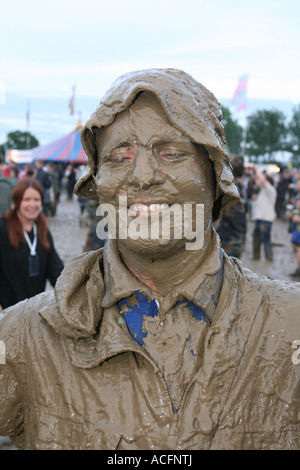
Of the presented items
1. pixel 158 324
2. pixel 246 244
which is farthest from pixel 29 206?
pixel 246 244

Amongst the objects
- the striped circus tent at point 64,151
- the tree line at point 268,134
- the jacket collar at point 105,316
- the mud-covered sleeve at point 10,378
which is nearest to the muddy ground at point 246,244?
the striped circus tent at point 64,151

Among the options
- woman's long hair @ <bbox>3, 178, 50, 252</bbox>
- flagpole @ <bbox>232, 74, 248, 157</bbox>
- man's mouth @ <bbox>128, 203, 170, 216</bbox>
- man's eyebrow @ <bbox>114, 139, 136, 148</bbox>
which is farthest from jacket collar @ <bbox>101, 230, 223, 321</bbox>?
flagpole @ <bbox>232, 74, 248, 157</bbox>

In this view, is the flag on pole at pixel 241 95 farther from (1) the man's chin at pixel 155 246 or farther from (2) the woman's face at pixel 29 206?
(1) the man's chin at pixel 155 246

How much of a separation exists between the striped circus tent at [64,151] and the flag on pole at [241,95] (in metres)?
6.87

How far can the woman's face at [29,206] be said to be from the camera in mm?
4805

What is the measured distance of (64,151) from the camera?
85.1 ft

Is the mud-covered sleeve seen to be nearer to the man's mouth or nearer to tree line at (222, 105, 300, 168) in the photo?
the man's mouth

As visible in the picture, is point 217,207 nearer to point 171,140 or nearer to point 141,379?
point 171,140

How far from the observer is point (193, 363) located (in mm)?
1665

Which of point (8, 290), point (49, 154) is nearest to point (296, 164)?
point (49, 154)

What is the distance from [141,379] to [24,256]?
3152mm

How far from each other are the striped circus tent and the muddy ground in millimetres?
4870
